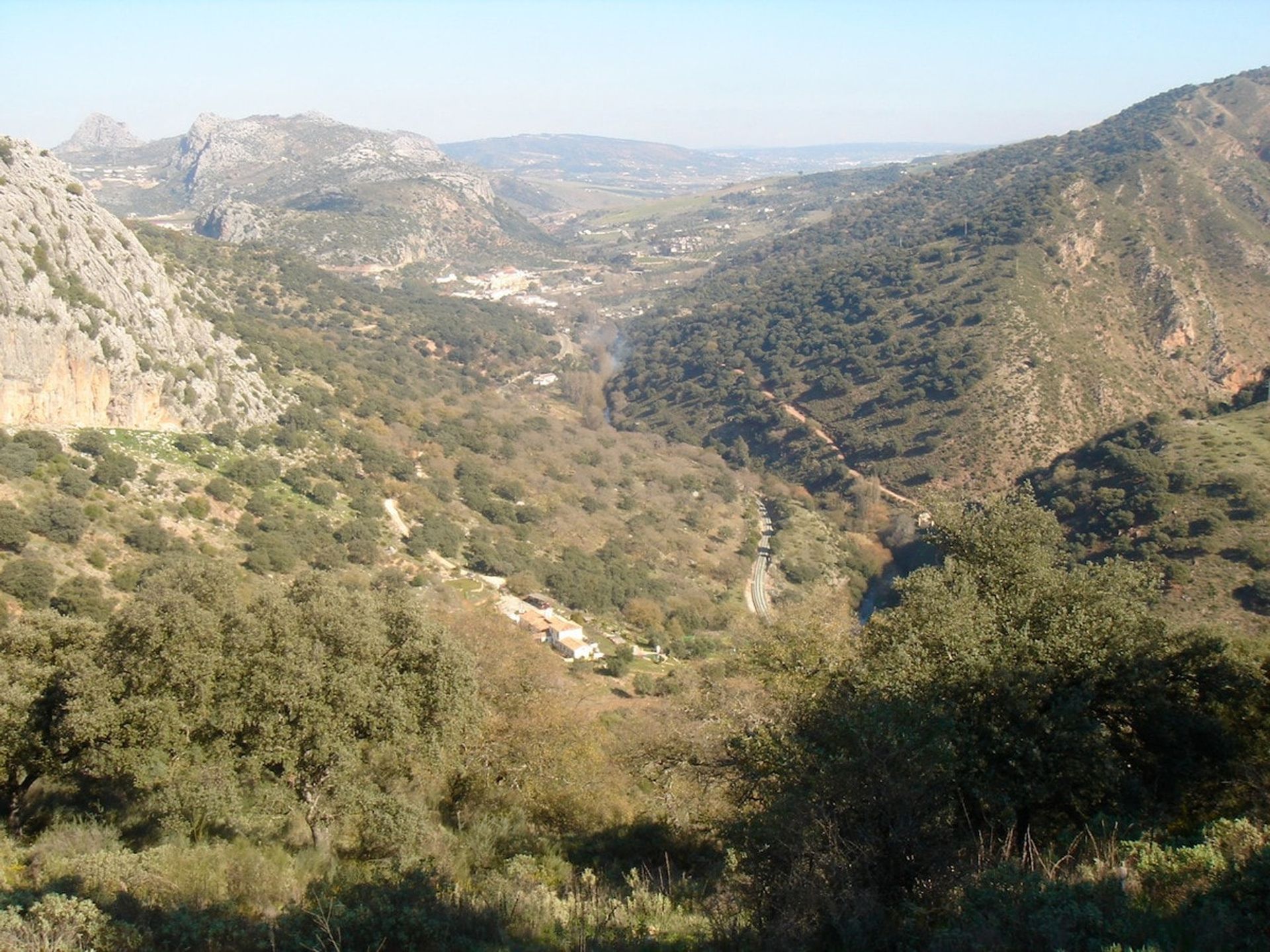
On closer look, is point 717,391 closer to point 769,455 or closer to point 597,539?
point 769,455

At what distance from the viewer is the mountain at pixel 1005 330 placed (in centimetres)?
5116

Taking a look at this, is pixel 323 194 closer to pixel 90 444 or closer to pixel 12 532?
pixel 90 444

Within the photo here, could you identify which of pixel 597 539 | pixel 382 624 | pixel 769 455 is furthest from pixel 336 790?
pixel 769 455

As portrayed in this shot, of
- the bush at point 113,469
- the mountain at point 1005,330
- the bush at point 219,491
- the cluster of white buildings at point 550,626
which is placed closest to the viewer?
the bush at point 113,469

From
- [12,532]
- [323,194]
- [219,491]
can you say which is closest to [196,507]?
[219,491]

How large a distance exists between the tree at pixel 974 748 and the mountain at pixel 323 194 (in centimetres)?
10222

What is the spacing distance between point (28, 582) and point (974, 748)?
20864 millimetres

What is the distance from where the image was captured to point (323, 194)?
127125 millimetres

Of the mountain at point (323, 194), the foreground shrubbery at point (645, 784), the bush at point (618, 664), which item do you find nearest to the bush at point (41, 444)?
the foreground shrubbery at point (645, 784)

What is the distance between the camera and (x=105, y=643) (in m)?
11.2

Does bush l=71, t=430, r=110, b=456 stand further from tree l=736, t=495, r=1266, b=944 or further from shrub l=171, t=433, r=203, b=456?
tree l=736, t=495, r=1266, b=944

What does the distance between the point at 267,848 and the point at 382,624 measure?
12.9 ft

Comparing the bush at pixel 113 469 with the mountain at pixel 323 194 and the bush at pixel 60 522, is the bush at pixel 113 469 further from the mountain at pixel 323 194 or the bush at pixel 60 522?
the mountain at pixel 323 194

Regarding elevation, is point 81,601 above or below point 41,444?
below
